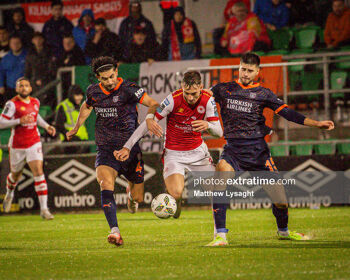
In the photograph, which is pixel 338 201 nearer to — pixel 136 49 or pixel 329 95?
pixel 329 95

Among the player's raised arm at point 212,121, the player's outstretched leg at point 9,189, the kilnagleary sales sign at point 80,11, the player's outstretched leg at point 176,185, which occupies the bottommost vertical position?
the player's outstretched leg at point 9,189

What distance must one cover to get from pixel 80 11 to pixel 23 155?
230 inches

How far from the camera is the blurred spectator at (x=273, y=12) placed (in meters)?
16.1

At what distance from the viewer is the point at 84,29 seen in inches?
681

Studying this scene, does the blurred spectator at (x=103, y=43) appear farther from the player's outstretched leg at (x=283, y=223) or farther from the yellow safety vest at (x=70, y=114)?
the player's outstretched leg at (x=283, y=223)

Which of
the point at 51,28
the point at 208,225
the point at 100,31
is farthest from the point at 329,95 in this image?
the point at 51,28

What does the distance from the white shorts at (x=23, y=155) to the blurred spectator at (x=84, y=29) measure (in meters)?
4.35

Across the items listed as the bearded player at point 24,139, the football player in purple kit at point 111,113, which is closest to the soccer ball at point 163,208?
the football player in purple kit at point 111,113

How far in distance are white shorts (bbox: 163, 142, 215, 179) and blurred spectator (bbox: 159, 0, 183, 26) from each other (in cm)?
800

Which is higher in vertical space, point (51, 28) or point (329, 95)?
point (51, 28)

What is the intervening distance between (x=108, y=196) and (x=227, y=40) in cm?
840

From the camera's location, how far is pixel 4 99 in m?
16.9

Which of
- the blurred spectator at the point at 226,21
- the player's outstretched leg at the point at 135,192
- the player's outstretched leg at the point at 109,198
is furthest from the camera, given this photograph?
the blurred spectator at the point at 226,21

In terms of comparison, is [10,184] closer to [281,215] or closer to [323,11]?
[281,215]
